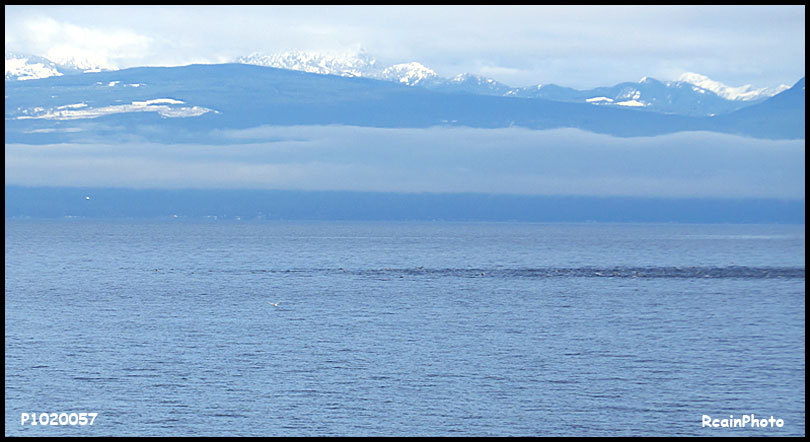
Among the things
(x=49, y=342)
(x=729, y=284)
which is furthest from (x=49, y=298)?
(x=729, y=284)

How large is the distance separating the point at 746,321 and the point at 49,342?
213 feet

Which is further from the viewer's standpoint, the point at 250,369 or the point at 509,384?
the point at 250,369

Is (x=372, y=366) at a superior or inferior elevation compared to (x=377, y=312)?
inferior

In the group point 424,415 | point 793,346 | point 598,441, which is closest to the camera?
point 598,441

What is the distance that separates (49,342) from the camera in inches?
3034

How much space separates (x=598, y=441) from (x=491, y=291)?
7960 centimetres

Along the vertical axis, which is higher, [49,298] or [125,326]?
[49,298]

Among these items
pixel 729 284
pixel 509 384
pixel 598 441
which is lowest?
pixel 598 441

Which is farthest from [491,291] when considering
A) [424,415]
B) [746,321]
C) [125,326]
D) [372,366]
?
[424,415]

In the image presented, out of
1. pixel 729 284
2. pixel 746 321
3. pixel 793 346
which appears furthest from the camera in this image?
pixel 729 284

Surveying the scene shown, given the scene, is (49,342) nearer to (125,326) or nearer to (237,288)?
(125,326)

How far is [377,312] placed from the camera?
100375 mm

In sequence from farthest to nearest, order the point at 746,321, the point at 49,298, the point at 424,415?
the point at 49,298 < the point at 746,321 < the point at 424,415

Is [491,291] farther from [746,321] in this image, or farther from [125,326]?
[125,326]
